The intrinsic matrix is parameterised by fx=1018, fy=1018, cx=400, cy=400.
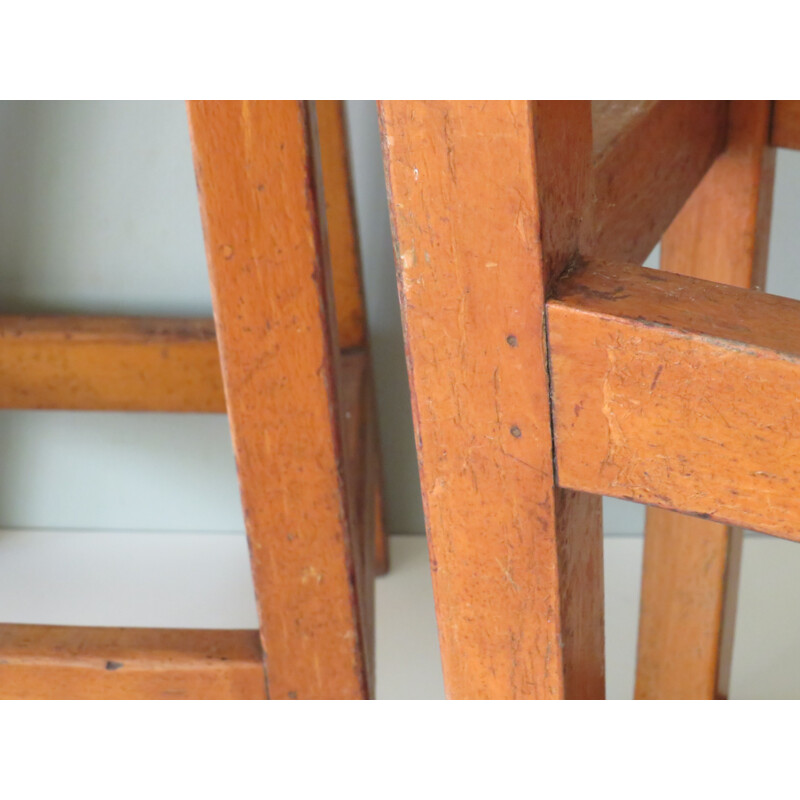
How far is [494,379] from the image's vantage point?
392mm

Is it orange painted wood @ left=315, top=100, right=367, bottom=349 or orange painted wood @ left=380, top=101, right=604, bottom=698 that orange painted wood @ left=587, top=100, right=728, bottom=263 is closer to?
orange painted wood @ left=380, top=101, right=604, bottom=698

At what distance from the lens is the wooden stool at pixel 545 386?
35cm

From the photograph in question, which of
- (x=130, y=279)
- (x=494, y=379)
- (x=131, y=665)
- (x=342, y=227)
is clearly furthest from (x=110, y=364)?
(x=494, y=379)

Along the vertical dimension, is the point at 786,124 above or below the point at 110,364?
above

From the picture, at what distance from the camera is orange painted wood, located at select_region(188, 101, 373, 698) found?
0.59m

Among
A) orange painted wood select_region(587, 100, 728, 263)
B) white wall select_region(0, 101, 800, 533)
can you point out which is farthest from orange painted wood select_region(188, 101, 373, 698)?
white wall select_region(0, 101, 800, 533)

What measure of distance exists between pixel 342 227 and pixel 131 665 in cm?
52

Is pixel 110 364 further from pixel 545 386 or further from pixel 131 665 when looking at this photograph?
pixel 545 386

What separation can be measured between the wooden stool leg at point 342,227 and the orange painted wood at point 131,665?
0.90 feet

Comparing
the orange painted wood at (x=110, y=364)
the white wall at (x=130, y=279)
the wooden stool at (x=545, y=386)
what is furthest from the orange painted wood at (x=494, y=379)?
the white wall at (x=130, y=279)

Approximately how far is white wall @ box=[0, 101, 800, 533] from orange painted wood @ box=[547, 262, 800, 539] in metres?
0.82

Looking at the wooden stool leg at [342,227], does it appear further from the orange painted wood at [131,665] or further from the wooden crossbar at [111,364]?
the orange painted wood at [131,665]

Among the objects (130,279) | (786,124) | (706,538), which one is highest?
(786,124)
